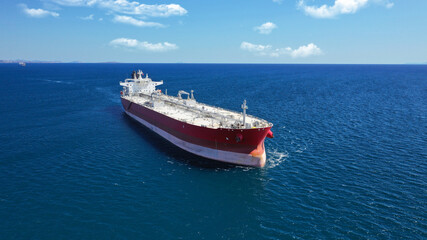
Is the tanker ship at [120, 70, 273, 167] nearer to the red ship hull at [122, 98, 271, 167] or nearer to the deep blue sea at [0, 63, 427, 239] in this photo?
the red ship hull at [122, 98, 271, 167]

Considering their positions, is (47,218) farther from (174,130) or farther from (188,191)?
(174,130)

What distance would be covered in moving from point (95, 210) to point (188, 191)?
30.8ft

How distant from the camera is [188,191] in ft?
90.5

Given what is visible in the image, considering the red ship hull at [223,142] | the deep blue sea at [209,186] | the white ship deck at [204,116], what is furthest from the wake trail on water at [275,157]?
the white ship deck at [204,116]

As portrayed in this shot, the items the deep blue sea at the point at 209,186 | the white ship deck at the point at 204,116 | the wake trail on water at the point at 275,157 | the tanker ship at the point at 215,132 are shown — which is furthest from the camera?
the white ship deck at the point at 204,116

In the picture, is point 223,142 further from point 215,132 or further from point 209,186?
point 209,186

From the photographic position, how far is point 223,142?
1350 inches

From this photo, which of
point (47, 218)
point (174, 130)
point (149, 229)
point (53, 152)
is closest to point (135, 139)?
point (174, 130)

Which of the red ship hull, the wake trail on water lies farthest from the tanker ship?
the wake trail on water

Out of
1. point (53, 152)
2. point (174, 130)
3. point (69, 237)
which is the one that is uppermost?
point (174, 130)

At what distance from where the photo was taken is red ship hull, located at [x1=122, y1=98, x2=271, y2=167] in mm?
32906

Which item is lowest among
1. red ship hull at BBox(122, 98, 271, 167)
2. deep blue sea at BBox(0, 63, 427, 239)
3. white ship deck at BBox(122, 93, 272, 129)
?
deep blue sea at BBox(0, 63, 427, 239)

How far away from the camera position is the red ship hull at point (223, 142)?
32.9m

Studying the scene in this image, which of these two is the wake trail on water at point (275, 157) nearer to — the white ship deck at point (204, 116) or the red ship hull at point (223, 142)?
the red ship hull at point (223, 142)
